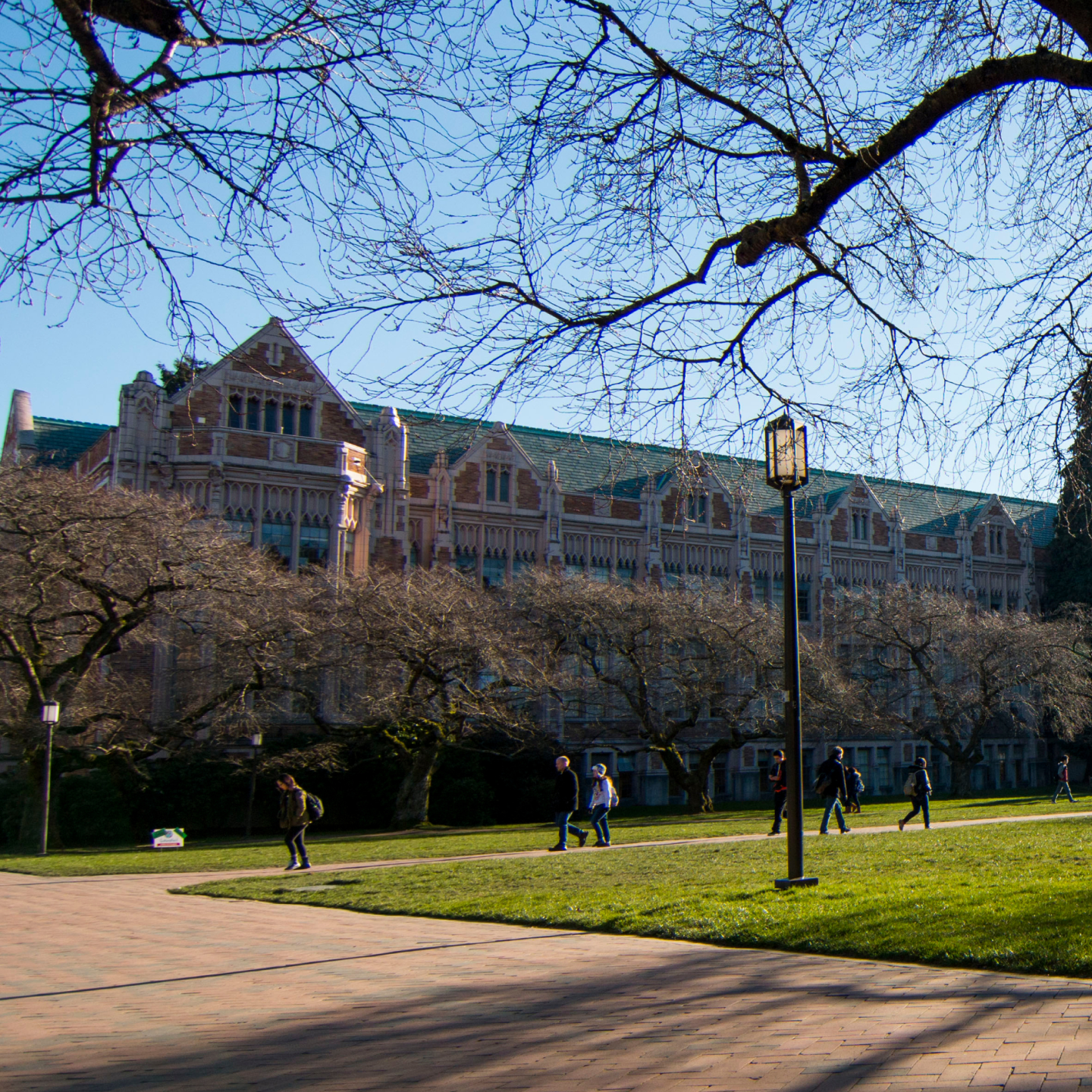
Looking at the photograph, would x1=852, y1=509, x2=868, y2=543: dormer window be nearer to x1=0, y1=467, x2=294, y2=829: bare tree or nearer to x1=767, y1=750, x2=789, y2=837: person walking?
x1=0, y1=467, x2=294, y2=829: bare tree

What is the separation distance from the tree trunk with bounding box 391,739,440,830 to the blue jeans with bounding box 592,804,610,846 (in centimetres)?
954

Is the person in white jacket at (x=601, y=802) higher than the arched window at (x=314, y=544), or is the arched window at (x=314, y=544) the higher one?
the arched window at (x=314, y=544)

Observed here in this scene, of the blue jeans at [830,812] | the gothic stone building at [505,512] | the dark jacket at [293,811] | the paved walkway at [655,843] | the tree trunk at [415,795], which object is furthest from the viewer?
the gothic stone building at [505,512]

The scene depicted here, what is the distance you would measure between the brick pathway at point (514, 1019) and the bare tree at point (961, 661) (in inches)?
1231

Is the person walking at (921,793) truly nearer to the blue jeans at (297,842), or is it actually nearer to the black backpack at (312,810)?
the black backpack at (312,810)

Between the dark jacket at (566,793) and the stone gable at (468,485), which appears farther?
the stone gable at (468,485)

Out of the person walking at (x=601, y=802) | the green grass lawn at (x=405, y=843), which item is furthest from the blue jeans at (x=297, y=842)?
the person walking at (x=601, y=802)

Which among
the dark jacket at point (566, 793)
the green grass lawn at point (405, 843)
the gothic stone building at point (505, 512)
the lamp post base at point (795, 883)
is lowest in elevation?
the green grass lawn at point (405, 843)

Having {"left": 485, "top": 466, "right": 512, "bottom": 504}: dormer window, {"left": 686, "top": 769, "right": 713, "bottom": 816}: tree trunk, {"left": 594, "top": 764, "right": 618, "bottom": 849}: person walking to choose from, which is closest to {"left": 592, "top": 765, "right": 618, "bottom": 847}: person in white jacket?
{"left": 594, "top": 764, "right": 618, "bottom": 849}: person walking

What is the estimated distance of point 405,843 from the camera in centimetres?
2216

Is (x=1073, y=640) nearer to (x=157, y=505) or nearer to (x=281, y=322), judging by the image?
(x=157, y=505)

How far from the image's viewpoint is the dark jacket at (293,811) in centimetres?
1614

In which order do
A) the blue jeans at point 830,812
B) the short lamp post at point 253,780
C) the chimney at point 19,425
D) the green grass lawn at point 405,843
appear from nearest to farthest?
the green grass lawn at point 405,843 → the blue jeans at point 830,812 → the short lamp post at point 253,780 → the chimney at point 19,425

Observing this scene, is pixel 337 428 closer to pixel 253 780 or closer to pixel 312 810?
pixel 253 780
